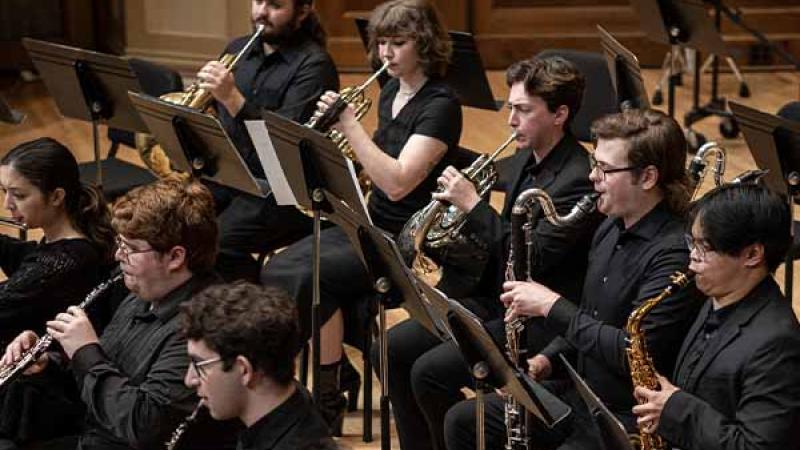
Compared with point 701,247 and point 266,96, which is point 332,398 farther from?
point 701,247

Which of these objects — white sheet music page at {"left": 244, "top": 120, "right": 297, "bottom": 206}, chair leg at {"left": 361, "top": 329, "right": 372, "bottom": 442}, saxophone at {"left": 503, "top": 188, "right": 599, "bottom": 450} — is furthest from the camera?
chair leg at {"left": 361, "top": 329, "right": 372, "bottom": 442}

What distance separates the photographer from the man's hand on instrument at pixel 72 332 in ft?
11.0

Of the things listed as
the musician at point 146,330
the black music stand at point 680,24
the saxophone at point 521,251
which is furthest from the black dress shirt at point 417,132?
the black music stand at point 680,24

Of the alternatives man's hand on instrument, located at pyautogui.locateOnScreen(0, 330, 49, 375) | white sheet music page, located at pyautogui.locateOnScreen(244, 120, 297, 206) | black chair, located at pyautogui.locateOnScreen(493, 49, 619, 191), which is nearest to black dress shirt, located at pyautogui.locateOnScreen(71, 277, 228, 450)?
man's hand on instrument, located at pyautogui.locateOnScreen(0, 330, 49, 375)

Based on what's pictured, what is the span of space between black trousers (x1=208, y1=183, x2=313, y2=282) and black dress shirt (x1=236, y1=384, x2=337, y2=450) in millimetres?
2262

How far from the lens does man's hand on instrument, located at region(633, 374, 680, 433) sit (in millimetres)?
3133

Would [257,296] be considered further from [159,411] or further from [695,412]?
[695,412]

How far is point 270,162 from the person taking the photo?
4.18 m

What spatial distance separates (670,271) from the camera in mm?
3480

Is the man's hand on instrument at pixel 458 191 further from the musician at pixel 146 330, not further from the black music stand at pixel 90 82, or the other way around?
the black music stand at pixel 90 82

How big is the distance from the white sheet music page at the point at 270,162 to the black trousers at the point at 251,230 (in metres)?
0.73

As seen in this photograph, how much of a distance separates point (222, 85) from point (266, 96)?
306 millimetres

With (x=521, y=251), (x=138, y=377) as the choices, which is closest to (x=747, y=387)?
(x=521, y=251)

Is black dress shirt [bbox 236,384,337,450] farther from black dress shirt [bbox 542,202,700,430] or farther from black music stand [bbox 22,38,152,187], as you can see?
black music stand [bbox 22,38,152,187]
